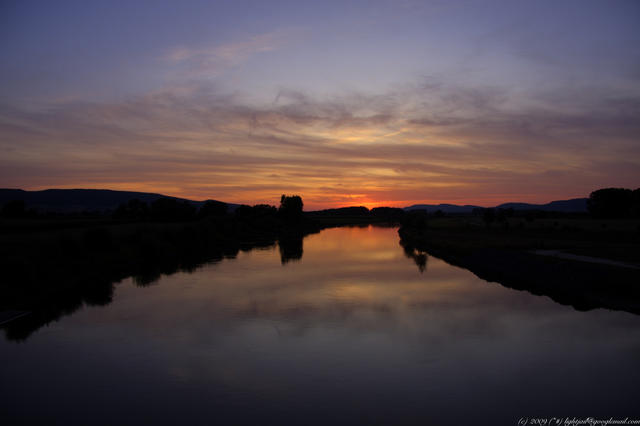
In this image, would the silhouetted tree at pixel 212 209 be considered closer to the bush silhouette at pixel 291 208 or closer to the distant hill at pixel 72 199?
the bush silhouette at pixel 291 208

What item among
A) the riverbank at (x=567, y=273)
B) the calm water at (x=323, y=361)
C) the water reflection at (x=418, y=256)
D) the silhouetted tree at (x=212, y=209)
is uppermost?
the silhouetted tree at (x=212, y=209)

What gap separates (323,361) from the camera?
45.4 ft

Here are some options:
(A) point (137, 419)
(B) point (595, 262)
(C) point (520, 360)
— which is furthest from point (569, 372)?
(B) point (595, 262)

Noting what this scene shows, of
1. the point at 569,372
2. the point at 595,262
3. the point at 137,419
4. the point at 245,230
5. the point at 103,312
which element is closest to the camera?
the point at 137,419

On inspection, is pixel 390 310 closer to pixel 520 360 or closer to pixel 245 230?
pixel 520 360

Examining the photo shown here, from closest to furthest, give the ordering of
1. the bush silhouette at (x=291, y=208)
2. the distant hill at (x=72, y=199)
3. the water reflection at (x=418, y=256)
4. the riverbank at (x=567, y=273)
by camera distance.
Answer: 1. the riverbank at (x=567, y=273)
2. the water reflection at (x=418, y=256)
3. the bush silhouette at (x=291, y=208)
4. the distant hill at (x=72, y=199)

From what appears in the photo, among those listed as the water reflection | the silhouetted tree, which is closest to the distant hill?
the silhouetted tree

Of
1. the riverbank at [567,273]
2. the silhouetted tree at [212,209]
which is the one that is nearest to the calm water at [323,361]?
the riverbank at [567,273]

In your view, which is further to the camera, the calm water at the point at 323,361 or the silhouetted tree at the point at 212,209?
the silhouetted tree at the point at 212,209

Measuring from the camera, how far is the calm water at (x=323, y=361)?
34.8ft

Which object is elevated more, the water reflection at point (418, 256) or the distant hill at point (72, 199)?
the distant hill at point (72, 199)

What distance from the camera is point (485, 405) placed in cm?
1082

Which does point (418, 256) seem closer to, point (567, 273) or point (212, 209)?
point (567, 273)

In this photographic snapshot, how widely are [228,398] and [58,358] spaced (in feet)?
25.1
